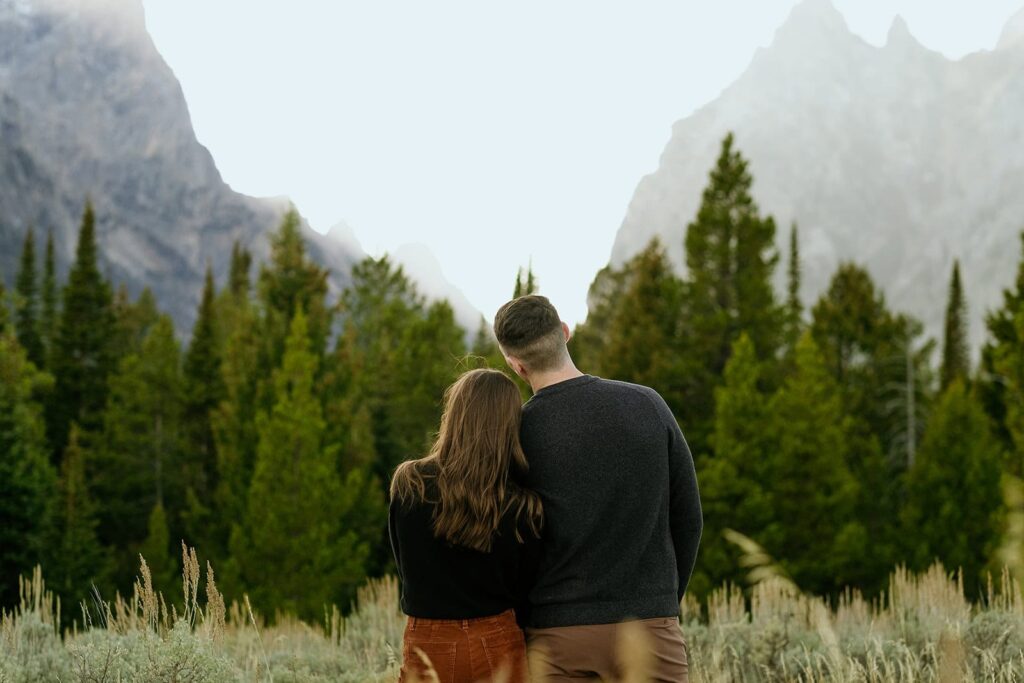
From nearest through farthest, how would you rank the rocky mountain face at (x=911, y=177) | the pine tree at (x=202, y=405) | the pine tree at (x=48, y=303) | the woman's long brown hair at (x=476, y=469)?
1. the woman's long brown hair at (x=476, y=469)
2. the pine tree at (x=202, y=405)
3. the pine tree at (x=48, y=303)
4. the rocky mountain face at (x=911, y=177)

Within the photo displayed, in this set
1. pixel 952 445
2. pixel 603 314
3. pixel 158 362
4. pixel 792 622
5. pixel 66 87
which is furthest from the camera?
pixel 66 87

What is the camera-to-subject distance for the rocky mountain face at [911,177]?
142 metres

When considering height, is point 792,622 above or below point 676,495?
below

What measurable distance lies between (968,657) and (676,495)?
110 inches

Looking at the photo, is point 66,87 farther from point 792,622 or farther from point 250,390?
point 792,622

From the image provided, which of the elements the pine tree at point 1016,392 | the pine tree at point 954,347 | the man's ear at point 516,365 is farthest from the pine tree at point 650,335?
the pine tree at point 954,347

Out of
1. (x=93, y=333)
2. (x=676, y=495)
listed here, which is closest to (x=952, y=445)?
(x=676, y=495)

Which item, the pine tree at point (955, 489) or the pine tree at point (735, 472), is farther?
the pine tree at point (955, 489)

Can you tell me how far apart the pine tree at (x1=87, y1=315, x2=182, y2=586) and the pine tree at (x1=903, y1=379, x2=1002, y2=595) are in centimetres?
3030

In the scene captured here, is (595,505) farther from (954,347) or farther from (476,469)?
(954,347)

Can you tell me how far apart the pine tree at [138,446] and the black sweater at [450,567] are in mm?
38677

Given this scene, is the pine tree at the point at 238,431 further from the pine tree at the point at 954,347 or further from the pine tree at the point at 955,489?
the pine tree at the point at 954,347

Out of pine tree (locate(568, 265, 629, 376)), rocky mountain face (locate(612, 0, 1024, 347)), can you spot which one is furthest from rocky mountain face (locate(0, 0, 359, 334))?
pine tree (locate(568, 265, 629, 376))

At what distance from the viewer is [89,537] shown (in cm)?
3272
